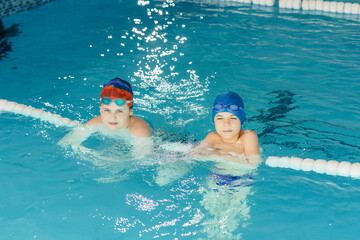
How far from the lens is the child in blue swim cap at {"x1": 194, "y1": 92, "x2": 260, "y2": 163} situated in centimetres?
464

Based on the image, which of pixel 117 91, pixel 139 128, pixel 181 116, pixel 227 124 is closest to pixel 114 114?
pixel 117 91

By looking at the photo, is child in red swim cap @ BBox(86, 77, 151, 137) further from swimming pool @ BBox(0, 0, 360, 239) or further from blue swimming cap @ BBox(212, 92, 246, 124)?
blue swimming cap @ BBox(212, 92, 246, 124)

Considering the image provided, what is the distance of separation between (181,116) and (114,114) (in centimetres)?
162

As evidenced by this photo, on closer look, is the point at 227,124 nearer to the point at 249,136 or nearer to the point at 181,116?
the point at 249,136

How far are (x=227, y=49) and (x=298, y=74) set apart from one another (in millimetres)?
1946

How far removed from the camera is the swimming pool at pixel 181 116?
4301 millimetres

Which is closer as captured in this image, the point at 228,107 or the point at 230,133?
the point at 228,107

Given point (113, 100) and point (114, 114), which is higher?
point (113, 100)

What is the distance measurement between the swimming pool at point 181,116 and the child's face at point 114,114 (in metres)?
0.37

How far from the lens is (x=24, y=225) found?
427 cm

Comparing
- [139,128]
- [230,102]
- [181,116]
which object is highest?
[230,102]

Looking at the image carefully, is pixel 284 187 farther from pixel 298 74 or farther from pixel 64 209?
pixel 298 74

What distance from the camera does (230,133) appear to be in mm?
4723

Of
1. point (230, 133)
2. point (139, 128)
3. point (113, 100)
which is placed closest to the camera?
point (230, 133)
